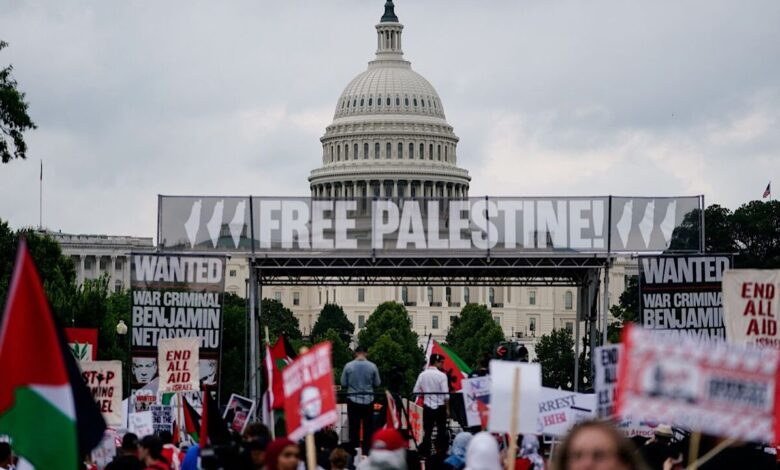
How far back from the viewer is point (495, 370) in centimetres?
1143

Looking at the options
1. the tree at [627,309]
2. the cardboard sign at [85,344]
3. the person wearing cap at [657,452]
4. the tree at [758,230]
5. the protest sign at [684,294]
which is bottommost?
the person wearing cap at [657,452]

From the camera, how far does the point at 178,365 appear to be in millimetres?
27719

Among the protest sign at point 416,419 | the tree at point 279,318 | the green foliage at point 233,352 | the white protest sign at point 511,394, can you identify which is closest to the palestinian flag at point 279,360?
the protest sign at point 416,419

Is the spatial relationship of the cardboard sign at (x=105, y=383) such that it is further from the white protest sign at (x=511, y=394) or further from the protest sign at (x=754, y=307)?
the white protest sign at (x=511, y=394)

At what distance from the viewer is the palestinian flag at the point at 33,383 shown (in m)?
9.84

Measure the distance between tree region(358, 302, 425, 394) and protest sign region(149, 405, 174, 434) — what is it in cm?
12452

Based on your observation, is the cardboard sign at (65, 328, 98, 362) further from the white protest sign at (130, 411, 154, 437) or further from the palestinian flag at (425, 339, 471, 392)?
the white protest sign at (130, 411, 154, 437)

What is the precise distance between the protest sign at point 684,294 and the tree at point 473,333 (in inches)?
5126

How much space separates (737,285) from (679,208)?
2140 centimetres

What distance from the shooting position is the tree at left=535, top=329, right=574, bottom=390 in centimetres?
13162

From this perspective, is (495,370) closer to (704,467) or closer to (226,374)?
(704,467)

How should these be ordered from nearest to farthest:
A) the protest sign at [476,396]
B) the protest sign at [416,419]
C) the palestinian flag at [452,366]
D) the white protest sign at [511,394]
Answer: the white protest sign at [511,394] < the protest sign at [476,396] < the protest sign at [416,419] < the palestinian flag at [452,366]

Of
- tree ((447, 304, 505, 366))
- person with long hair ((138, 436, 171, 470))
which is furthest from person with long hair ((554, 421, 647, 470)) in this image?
tree ((447, 304, 505, 366))

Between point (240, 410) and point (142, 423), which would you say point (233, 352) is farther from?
point (240, 410)
